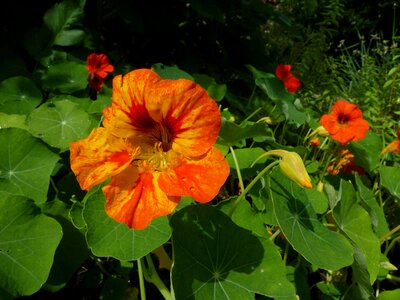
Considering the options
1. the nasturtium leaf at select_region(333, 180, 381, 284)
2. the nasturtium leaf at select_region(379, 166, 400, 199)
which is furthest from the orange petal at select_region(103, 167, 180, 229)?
the nasturtium leaf at select_region(379, 166, 400, 199)

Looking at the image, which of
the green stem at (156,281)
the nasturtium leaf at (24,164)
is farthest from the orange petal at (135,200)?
the nasturtium leaf at (24,164)

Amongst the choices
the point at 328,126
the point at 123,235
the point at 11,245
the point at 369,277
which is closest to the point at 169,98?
the point at 123,235

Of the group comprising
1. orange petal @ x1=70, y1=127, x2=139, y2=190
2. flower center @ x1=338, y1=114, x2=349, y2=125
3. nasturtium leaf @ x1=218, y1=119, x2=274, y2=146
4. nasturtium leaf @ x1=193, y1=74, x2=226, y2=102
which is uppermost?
orange petal @ x1=70, y1=127, x2=139, y2=190

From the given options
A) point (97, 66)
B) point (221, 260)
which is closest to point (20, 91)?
point (97, 66)

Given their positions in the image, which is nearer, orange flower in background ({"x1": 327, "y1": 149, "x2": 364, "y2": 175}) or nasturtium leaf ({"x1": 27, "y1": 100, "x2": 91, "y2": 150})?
nasturtium leaf ({"x1": 27, "y1": 100, "x2": 91, "y2": 150})

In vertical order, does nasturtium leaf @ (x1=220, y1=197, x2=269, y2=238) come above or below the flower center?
below

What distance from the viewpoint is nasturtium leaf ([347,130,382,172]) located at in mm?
1473

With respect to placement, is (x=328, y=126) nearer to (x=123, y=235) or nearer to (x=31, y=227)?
(x=123, y=235)

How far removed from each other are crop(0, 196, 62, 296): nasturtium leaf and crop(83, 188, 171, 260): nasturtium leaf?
7cm

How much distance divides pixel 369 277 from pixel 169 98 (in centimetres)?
56

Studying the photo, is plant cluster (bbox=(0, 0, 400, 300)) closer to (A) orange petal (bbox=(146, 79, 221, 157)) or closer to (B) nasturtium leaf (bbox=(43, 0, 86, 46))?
(A) orange petal (bbox=(146, 79, 221, 157))

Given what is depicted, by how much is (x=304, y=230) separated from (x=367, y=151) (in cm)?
78

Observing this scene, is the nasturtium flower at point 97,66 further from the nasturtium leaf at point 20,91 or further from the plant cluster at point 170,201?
the nasturtium leaf at point 20,91

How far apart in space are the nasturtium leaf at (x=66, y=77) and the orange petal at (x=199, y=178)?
1013mm
